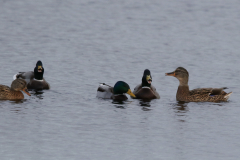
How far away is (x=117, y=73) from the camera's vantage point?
24.6 metres

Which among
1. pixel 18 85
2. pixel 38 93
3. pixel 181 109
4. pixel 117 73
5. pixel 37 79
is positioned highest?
pixel 117 73

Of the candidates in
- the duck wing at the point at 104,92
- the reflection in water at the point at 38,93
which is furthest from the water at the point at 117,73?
the duck wing at the point at 104,92

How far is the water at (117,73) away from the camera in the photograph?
45.4 feet

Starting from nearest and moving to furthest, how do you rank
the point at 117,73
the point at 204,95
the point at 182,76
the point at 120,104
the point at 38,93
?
the point at 120,104 → the point at 204,95 → the point at 182,76 → the point at 38,93 → the point at 117,73

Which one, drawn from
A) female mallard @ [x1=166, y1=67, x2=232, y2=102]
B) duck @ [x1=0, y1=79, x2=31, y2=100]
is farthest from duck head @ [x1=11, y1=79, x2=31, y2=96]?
female mallard @ [x1=166, y1=67, x2=232, y2=102]

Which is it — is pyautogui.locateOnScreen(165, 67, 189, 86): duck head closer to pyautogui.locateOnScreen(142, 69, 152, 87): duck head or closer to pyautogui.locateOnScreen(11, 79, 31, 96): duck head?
pyautogui.locateOnScreen(142, 69, 152, 87): duck head

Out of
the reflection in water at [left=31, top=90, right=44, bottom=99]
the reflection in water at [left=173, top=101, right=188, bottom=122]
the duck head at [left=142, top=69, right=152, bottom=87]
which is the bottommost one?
the reflection in water at [left=173, top=101, right=188, bottom=122]

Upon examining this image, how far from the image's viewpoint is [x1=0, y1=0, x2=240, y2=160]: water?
13.8 metres

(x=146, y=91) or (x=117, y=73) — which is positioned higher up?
(x=117, y=73)

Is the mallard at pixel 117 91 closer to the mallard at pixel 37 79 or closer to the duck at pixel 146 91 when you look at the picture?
the duck at pixel 146 91

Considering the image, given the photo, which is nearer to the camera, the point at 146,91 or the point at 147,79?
the point at 146,91

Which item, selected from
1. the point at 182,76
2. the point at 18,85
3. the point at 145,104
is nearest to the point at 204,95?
the point at 182,76

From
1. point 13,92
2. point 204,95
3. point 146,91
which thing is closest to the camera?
point 13,92

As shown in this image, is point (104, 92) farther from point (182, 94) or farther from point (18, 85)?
point (18, 85)
